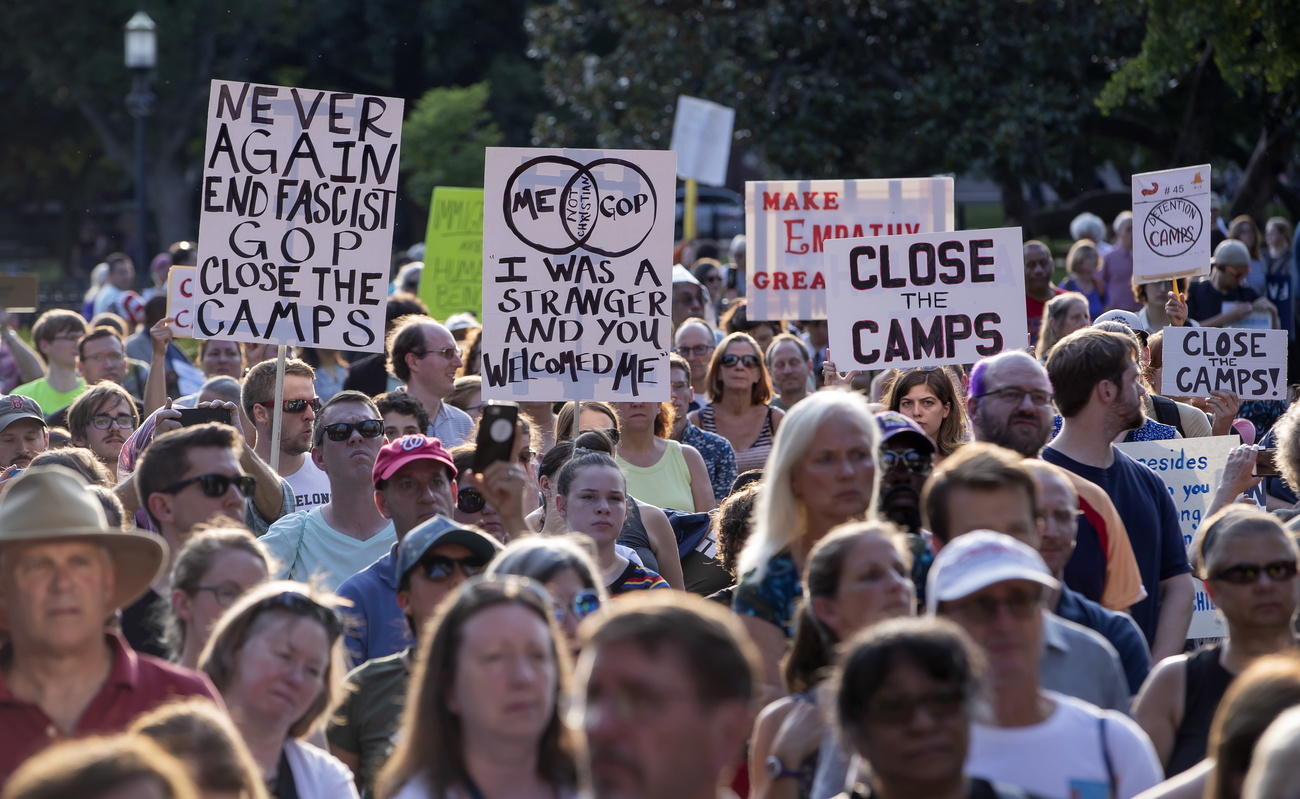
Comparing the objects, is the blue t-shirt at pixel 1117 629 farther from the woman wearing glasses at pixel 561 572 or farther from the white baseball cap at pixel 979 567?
the woman wearing glasses at pixel 561 572

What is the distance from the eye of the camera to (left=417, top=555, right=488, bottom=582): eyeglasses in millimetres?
5223

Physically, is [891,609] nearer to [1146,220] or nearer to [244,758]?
[244,758]

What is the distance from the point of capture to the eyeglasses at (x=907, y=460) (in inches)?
207

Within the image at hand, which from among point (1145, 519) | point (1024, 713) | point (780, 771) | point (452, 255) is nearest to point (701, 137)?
point (452, 255)

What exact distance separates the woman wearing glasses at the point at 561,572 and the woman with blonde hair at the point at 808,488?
398 mm

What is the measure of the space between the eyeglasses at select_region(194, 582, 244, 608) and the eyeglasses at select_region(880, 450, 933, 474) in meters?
1.78

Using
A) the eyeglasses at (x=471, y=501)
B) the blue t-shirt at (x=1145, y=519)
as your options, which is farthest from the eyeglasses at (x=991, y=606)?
the eyeglasses at (x=471, y=501)

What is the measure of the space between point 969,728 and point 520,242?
18.8ft

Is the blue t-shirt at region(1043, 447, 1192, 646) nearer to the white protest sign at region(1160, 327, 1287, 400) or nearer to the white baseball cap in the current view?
the white baseball cap

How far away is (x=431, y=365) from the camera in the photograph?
9.05 metres

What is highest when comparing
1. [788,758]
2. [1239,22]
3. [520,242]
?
[1239,22]

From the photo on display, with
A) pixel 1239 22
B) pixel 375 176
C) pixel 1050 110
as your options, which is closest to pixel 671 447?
pixel 375 176

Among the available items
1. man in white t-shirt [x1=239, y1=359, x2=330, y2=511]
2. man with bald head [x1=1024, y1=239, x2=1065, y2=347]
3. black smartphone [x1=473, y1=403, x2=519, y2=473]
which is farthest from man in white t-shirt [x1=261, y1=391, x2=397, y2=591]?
man with bald head [x1=1024, y1=239, x2=1065, y2=347]

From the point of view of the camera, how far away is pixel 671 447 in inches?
339
